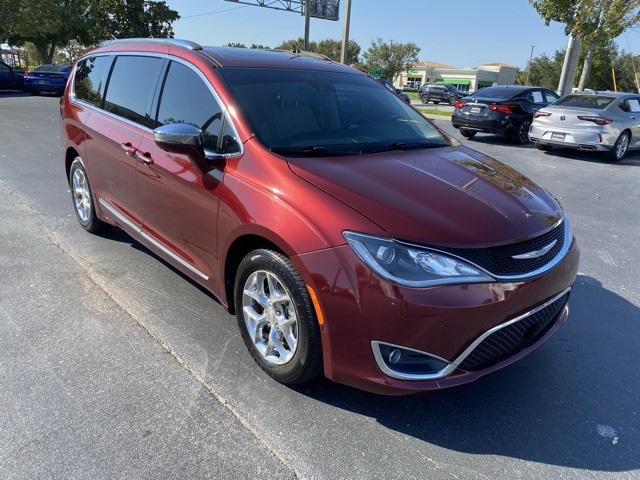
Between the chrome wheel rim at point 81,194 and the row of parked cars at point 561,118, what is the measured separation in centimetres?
966

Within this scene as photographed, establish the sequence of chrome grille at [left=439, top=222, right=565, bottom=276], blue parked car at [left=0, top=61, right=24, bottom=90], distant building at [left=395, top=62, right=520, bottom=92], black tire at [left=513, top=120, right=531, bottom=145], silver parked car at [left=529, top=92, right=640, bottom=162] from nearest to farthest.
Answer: chrome grille at [left=439, top=222, right=565, bottom=276] < silver parked car at [left=529, top=92, right=640, bottom=162] < black tire at [left=513, top=120, right=531, bottom=145] < blue parked car at [left=0, top=61, right=24, bottom=90] < distant building at [left=395, top=62, right=520, bottom=92]

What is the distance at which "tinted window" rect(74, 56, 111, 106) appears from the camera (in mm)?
4562

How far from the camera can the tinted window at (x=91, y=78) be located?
15.0 ft

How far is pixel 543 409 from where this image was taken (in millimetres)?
2697

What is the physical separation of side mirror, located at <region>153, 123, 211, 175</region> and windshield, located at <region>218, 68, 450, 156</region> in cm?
33

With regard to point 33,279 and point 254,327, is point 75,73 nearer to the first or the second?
point 33,279

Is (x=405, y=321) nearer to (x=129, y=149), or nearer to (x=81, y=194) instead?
(x=129, y=149)

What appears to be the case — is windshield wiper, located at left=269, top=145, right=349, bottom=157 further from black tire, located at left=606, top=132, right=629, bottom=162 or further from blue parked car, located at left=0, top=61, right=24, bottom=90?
blue parked car, located at left=0, top=61, right=24, bottom=90

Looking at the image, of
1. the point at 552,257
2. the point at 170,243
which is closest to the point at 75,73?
the point at 170,243

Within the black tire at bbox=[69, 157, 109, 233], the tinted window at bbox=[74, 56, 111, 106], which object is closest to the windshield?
the tinted window at bbox=[74, 56, 111, 106]

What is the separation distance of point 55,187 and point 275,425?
5.78 m

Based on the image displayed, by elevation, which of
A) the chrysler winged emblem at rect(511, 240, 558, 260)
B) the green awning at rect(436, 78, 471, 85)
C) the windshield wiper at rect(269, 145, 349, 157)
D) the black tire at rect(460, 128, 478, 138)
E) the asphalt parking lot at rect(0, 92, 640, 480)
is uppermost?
the green awning at rect(436, 78, 471, 85)

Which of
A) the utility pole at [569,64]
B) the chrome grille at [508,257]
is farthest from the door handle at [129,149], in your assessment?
the utility pole at [569,64]

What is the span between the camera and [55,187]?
686 cm
